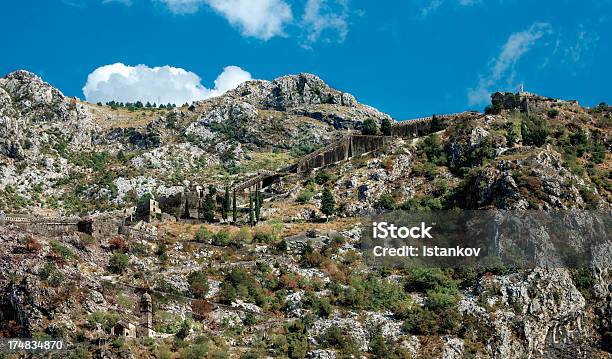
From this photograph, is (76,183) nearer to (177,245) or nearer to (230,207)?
(230,207)

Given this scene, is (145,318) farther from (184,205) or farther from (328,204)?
(328,204)

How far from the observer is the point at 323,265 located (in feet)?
262

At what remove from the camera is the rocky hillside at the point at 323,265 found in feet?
209

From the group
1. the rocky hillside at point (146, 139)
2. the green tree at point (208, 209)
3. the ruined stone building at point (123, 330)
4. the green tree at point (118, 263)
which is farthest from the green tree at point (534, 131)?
the ruined stone building at point (123, 330)

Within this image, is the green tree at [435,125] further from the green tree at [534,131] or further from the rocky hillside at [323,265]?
the green tree at [534,131]

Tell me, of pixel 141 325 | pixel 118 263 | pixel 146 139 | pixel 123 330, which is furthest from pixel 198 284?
pixel 146 139

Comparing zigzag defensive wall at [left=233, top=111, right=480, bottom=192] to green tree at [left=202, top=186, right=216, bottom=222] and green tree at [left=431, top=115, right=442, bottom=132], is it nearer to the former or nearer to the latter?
green tree at [left=431, top=115, right=442, bottom=132]

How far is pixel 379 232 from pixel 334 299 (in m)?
19.1

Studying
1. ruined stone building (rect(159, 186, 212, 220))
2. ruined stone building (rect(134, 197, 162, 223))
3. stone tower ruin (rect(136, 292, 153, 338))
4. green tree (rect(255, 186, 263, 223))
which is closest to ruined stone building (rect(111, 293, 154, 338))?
stone tower ruin (rect(136, 292, 153, 338))

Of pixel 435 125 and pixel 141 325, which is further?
pixel 435 125

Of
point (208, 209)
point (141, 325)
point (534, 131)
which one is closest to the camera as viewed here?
point (141, 325)

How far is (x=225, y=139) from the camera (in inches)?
6152

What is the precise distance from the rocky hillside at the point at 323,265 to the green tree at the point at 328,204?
638 millimetres

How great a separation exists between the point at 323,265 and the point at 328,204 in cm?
1841
